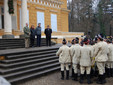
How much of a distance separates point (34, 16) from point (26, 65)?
13997mm

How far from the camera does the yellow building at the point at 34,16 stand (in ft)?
49.6

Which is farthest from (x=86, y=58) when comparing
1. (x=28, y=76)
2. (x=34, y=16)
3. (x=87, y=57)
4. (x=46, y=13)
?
(x=46, y=13)

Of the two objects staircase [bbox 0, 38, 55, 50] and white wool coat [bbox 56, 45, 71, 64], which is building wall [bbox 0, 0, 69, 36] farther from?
white wool coat [bbox 56, 45, 71, 64]

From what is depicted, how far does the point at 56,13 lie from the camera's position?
76.5 ft

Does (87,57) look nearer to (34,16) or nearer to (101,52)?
(101,52)

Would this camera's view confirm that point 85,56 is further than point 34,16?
No

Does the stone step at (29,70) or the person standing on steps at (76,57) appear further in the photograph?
the person standing on steps at (76,57)

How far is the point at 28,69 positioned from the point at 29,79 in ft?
2.33

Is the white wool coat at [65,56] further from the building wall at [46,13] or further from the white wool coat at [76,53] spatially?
the building wall at [46,13]

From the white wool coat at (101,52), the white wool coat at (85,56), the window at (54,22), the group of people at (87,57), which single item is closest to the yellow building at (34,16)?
the window at (54,22)

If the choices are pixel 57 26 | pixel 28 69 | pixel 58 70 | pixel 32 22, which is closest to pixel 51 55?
pixel 58 70

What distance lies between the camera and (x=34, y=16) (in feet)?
65.9

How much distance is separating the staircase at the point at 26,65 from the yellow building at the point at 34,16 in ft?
25.4

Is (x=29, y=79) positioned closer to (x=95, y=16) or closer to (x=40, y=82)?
(x=40, y=82)
